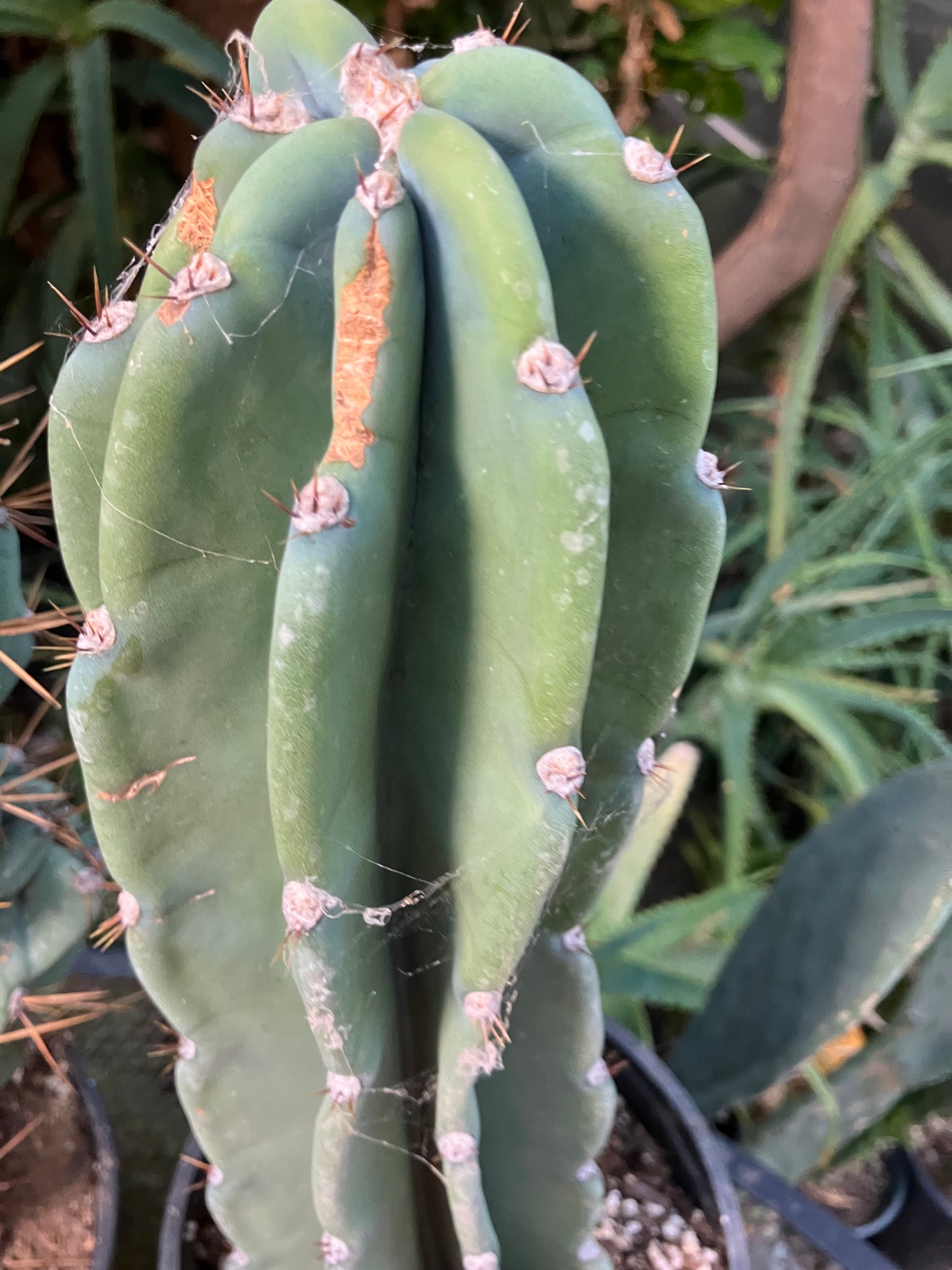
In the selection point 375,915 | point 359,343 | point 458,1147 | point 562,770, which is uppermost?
point 359,343

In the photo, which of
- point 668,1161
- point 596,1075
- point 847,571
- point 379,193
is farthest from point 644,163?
point 847,571

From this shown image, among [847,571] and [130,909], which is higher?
[130,909]

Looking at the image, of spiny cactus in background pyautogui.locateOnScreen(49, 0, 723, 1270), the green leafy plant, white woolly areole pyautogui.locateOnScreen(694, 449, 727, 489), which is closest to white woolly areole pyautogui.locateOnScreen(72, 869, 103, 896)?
spiny cactus in background pyautogui.locateOnScreen(49, 0, 723, 1270)

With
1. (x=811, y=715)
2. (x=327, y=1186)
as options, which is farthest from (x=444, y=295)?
(x=811, y=715)

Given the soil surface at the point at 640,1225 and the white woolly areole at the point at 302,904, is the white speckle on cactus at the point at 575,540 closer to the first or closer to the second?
the white woolly areole at the point at 302,904

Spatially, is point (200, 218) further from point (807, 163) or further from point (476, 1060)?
point (807, 163)

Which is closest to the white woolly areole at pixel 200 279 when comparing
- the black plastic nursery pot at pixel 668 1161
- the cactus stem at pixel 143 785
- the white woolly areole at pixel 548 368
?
the white woolly areole at pixel 548 368

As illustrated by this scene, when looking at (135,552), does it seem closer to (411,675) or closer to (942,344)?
(411,675)
